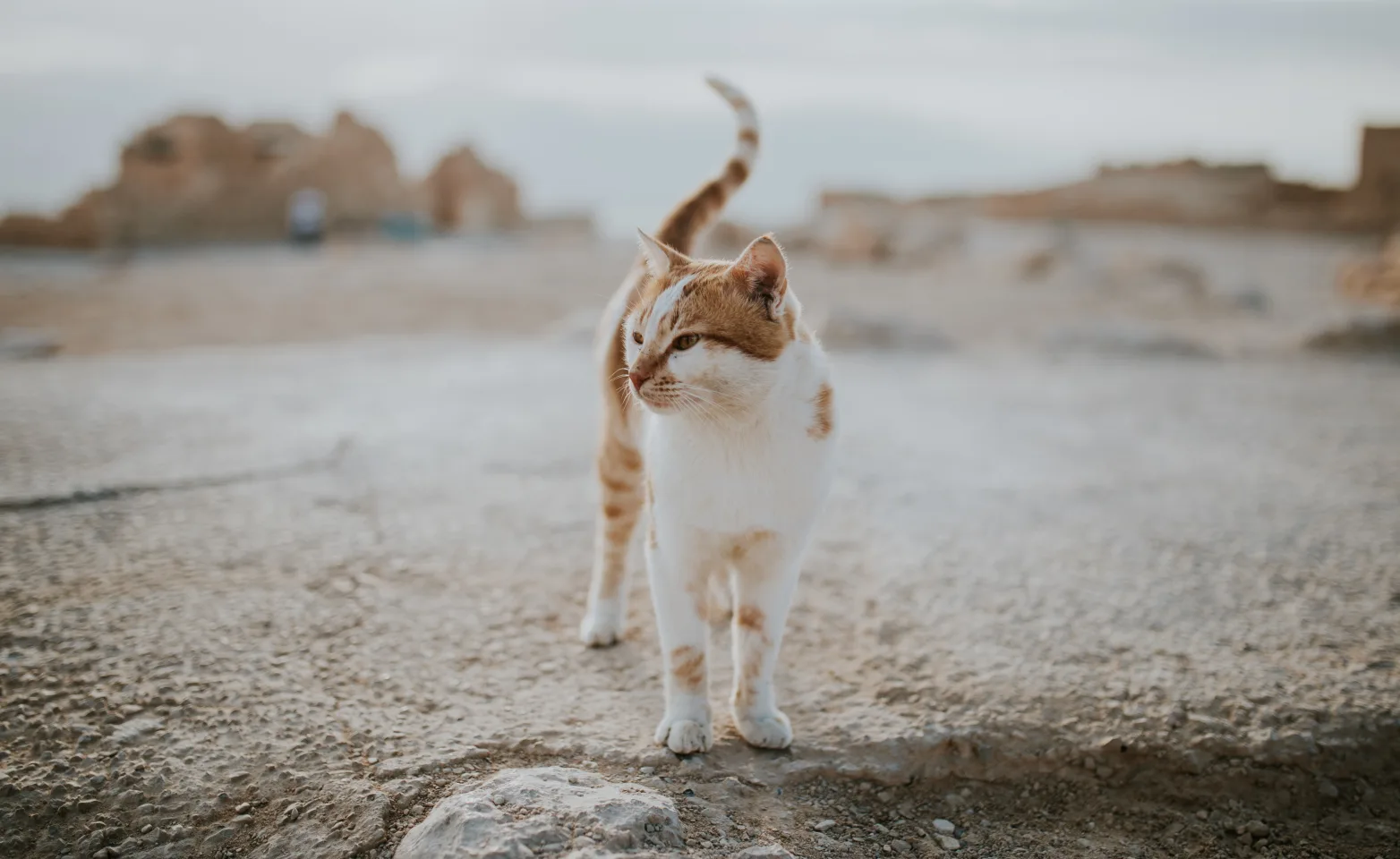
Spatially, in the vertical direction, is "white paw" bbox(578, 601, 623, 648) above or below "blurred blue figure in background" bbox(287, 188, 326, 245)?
below

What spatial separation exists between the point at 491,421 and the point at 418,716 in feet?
7.33

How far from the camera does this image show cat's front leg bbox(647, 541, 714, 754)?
1.78m

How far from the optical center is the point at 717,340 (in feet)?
5.35

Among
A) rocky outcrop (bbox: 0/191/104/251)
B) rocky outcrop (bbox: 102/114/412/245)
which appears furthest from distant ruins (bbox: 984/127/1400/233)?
rocky outcrop (bbox: 0/191/104/251)

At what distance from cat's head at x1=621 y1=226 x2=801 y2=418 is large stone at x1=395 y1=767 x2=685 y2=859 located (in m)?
0.64

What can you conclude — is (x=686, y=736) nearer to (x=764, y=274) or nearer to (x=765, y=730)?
(x=765, y=730)

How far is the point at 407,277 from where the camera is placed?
944cm

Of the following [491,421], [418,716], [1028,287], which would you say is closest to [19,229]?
[491,421]

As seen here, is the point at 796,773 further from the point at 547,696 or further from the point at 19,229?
the point at 19,229

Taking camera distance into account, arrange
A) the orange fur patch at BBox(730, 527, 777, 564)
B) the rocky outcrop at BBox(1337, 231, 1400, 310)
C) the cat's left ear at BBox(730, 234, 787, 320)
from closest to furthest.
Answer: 1. the cat's left ear at BBox(730, 234, 787, 320)
2. the orange fur patch at BBox(730, 527, 777, 564)
3. the rocky outcrop at BBox(1337, 231, 1400, 310)

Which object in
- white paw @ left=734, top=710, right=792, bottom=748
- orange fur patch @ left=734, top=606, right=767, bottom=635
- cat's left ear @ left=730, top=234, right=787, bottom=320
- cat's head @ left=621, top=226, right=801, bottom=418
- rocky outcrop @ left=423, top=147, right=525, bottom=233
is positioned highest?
rocky outcrop @ left=423, top=147, right=525, bottom=233

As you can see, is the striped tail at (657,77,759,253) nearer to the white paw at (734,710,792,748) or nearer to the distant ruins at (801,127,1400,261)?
the white paw at (734,710,792,748)

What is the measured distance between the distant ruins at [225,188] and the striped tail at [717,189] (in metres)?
12.8

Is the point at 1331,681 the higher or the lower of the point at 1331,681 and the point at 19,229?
the lower
